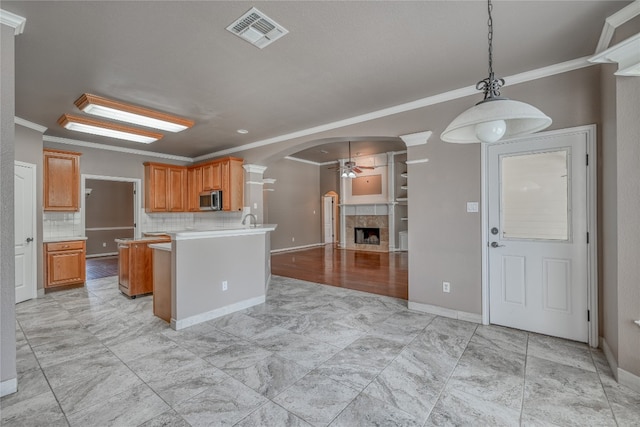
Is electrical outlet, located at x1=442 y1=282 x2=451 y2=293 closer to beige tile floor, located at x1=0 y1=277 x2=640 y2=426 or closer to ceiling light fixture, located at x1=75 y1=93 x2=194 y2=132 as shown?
beige tile floor, located at x1=0 y1=277 x2=640 y2=426

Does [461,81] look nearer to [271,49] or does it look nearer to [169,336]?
[271,49]

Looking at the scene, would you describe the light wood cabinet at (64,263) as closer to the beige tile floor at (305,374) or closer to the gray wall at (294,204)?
the beige tile floor at (305,374)

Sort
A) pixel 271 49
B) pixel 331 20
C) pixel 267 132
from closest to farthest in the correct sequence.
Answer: pixel 331 20 → pixel 271 49 → pixel 267 132

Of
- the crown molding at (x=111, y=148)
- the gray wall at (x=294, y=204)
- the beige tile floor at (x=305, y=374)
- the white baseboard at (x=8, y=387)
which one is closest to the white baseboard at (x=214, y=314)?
the beige tile floor at (x=305, y=374)

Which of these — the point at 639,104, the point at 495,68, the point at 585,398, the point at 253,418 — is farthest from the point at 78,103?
the point at 585,398

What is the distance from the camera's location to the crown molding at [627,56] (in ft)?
6.42

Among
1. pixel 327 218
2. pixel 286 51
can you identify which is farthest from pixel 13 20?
pixel 327 218

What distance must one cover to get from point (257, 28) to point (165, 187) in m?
5.50

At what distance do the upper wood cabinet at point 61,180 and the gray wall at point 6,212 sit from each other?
3695mm

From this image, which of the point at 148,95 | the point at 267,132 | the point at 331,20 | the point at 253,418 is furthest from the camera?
the point at 267,132

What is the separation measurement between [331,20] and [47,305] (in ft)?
17.2

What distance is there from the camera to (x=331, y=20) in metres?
2.20

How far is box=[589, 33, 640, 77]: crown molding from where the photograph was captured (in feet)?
6.42

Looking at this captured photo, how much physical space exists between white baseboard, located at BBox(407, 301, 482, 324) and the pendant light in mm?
2514
